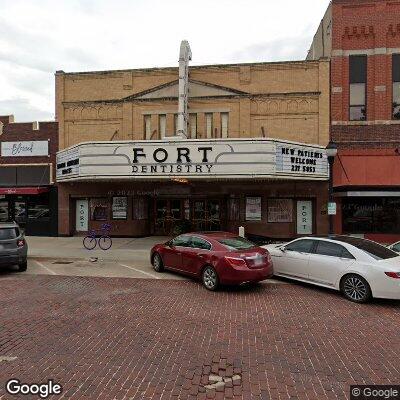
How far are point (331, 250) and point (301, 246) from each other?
986mm

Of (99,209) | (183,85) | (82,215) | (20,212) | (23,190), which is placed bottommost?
(82,215)

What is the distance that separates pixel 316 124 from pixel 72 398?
58.8 ft

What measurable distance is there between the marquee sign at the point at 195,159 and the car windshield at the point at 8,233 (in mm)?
6045

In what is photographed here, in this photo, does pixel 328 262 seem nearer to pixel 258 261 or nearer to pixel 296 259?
pixel 296 259

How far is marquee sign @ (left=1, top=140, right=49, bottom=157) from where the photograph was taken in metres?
21.9

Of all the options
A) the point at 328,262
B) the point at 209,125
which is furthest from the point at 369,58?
the point at 328,262

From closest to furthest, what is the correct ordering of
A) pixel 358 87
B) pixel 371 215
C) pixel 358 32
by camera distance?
pixel 371 215, pixel 358 32, pixel 358 87

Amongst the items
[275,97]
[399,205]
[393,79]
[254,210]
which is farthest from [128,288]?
[393,79]

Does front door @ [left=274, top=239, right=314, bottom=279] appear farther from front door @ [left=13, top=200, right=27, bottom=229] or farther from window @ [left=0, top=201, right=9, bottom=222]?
window @ [left=0, top=201, right=9, bottom=222]

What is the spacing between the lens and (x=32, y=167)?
869 inches

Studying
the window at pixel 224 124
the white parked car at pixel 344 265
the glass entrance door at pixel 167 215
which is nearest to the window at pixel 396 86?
the window at pixel 224 124

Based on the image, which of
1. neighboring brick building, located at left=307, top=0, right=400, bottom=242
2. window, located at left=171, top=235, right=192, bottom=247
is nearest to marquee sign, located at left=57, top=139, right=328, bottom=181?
neighboring brick building, located at left=307, top=0, right=400, bottom=242

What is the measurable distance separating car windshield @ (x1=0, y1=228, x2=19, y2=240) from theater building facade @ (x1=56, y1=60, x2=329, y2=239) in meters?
6.04

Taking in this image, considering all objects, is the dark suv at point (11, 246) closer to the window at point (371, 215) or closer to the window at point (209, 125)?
the window at point (209, 125)
